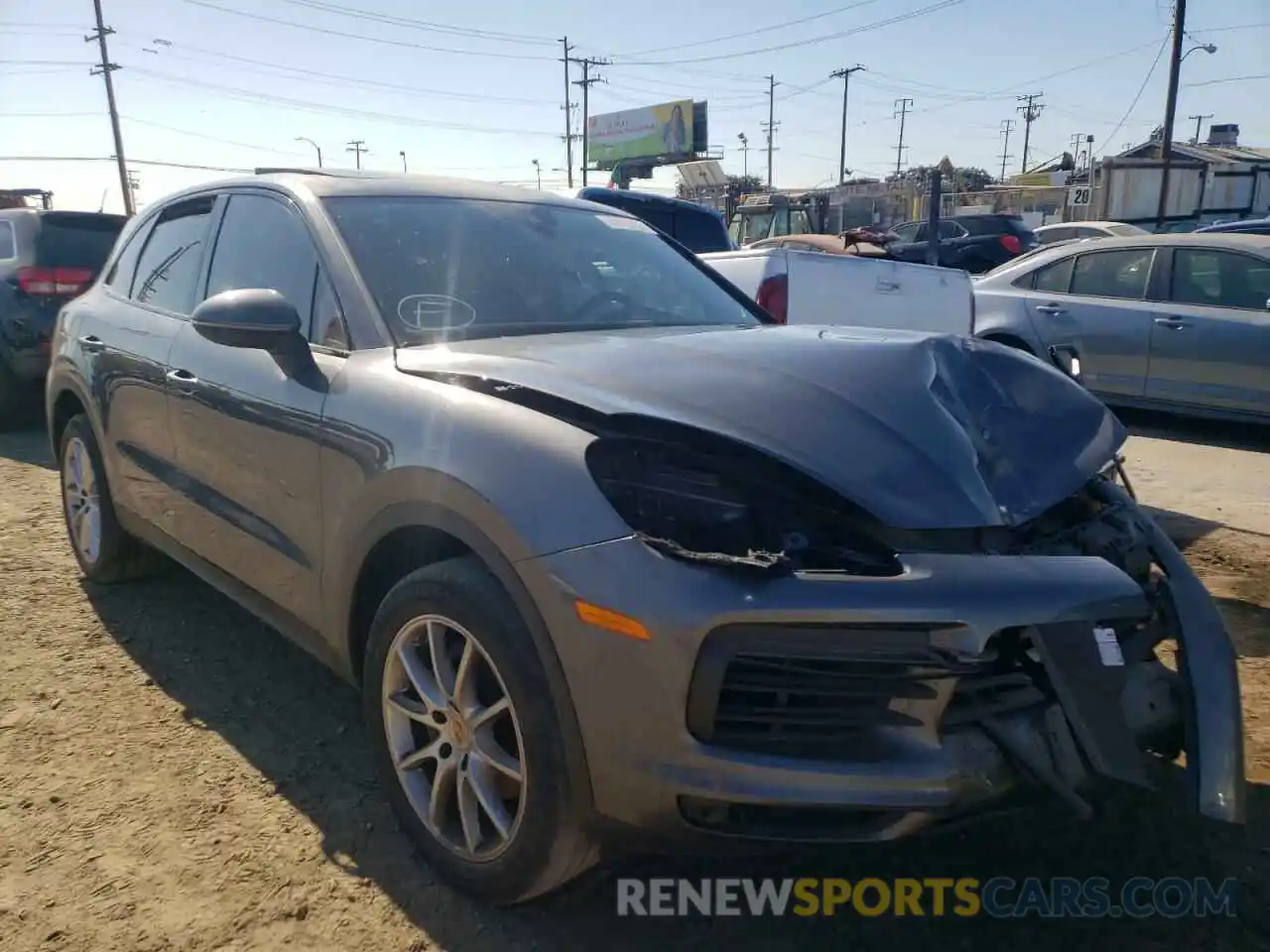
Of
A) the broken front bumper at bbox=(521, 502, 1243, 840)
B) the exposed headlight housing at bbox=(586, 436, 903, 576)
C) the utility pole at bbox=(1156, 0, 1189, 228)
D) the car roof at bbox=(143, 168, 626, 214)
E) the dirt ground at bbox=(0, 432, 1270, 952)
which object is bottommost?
the dirt ground at bbox=(0, 432, 1270, 952)

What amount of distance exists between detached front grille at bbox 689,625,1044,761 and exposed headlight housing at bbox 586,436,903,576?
188 millimetres

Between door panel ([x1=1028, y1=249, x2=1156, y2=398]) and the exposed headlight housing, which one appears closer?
the exposed headlight housing

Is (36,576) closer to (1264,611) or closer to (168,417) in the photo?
(168,417)

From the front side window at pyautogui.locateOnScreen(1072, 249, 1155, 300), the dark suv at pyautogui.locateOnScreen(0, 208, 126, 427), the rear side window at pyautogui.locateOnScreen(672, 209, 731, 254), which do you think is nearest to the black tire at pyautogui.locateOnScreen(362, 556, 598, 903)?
the dark suv at pyautogui.locateOnScreen(0, 208, 126, 427)

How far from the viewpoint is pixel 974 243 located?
1906 centimetres

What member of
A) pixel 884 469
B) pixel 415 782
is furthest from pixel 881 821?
pixel 415 782

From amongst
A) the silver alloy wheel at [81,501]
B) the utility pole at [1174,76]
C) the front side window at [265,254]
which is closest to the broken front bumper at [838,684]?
the front side window at [265,254]

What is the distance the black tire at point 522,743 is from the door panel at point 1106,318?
272 inches

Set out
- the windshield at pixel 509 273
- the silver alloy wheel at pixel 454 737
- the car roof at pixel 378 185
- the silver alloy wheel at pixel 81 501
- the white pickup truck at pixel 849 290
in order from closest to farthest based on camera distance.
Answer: the silver alloy wheel at pixel 454 737 < the windshield at pixel 509 273 < the car roof at pixel 378 185 < the silver alloy wheel at pixel 81 501 < the white pickup truck at pixel 849 290

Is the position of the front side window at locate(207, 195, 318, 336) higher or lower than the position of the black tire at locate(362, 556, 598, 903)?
higher

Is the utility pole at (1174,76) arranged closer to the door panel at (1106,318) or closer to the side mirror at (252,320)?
the door panel at (1106,318)

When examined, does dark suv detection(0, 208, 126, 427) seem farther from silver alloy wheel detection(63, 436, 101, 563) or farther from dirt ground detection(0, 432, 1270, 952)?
dirt ground detection(0, 432, 1270, 952)

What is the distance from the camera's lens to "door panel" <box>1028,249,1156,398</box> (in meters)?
7.51

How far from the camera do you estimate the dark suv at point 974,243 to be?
18.8m
